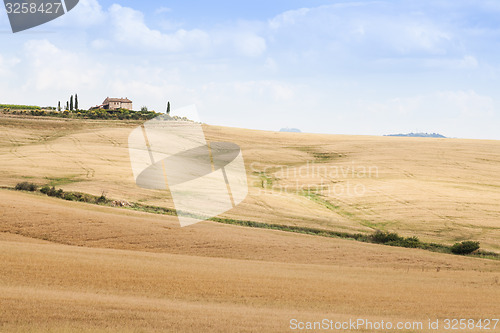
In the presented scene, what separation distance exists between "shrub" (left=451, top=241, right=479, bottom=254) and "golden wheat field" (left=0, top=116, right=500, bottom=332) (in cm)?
129

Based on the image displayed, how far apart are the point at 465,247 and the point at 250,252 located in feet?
33.4

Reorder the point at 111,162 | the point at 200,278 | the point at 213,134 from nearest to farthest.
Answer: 1. the point at 200,278
2. the point at 111,162
3. the point at 213,134

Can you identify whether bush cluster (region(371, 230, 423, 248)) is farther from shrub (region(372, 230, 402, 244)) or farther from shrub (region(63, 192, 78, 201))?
shrub (region(63, 192, 78, 201))

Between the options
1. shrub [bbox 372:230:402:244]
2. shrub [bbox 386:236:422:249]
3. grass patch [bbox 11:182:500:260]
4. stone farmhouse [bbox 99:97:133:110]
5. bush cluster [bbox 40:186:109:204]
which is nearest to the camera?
grass patch [bbox 11:182:500:260]

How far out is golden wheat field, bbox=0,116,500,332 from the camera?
12.1m

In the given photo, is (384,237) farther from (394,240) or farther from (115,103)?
(115,103)

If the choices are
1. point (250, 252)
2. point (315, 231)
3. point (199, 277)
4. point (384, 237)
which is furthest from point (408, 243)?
point (199, 277)

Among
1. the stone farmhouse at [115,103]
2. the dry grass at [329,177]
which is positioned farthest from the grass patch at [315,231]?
the stone farmhouse at [115,103]

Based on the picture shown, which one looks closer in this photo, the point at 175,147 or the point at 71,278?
the point at 71,278

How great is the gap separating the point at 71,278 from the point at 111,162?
28184 mm

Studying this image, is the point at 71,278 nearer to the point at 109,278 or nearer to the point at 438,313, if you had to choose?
the point at 109,278

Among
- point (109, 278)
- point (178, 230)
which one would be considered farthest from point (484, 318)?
point (178, 230)

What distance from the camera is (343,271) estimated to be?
19.2m

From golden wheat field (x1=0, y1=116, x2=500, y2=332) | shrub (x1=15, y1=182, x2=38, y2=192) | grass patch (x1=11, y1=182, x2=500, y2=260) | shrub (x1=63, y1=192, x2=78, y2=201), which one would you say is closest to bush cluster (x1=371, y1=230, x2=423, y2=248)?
grass patch (x1=11, y1=182, x2=500, y2=260)
